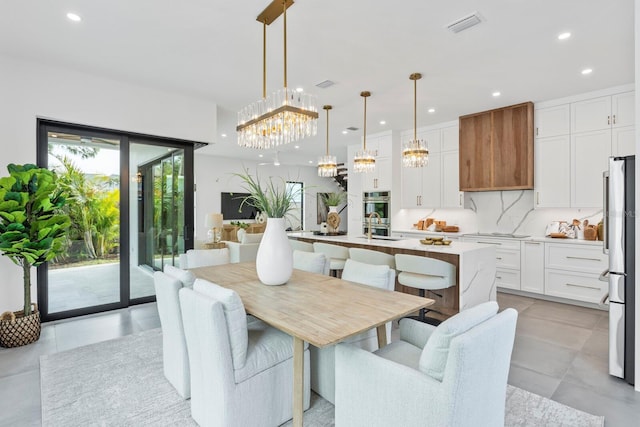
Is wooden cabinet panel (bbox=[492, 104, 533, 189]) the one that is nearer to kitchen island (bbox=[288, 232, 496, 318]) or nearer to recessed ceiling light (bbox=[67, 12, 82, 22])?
kitchen island (bbox=[288, 232, 496, 318])

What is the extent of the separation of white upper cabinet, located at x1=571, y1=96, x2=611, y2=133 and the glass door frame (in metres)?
5.44

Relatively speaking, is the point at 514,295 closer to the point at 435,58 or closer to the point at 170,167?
the point at 435,58

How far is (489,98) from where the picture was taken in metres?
4.62

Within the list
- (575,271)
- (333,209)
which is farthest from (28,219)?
(575,271)

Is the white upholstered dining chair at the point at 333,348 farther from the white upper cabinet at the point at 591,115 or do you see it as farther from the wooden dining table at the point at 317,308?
the white upper cabinet at the point at 591,115

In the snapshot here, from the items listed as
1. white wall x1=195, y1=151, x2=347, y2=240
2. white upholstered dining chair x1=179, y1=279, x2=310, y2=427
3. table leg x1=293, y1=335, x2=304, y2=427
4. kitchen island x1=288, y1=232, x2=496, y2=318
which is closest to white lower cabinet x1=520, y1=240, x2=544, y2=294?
kitchen island x1=288, y1=232, x2=496, y2=318

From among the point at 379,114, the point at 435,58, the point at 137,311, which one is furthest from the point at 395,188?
the point at 137,311

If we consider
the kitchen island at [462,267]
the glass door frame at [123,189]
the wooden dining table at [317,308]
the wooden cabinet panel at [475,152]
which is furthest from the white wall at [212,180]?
the wooden dining table at [317,308]

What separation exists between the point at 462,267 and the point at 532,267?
2.18 m

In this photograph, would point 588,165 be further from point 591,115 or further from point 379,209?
point 379,209

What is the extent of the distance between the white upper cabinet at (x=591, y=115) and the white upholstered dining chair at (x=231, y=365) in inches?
195

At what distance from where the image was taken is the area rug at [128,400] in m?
2.00

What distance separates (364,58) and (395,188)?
3.51 m

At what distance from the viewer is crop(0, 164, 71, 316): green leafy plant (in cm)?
298
